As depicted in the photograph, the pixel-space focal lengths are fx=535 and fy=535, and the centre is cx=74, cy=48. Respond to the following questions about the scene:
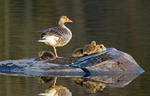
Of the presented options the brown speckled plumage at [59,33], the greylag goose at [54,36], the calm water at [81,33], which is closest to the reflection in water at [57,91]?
the calm water at [81,33]

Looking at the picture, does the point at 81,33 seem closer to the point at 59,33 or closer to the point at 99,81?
the point at 59,33

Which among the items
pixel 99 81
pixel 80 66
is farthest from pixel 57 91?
pixel 80 66

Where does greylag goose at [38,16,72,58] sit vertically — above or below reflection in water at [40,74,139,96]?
above

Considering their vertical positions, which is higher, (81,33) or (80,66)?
(81,33)

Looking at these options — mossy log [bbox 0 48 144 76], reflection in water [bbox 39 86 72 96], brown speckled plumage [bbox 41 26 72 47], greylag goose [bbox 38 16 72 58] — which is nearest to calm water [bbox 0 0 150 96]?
reflection in water [bbox 39 86 72 96]

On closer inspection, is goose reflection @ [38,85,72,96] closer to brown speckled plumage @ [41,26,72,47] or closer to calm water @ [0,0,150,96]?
calm water @ [0,0,150,96]

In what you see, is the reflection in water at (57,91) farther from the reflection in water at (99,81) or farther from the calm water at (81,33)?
the calm water at (81,33)

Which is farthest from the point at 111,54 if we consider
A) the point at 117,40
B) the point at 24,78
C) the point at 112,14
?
the point at 112,14

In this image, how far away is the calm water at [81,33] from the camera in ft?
35.4

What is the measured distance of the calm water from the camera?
35.4 feet

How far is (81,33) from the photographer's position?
20.2 meters

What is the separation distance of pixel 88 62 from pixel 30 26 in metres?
10.5

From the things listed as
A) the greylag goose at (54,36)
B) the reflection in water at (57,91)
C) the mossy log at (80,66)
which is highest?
the greylag goose at (54,36)

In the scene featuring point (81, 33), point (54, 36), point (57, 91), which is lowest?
point (57, 91)
